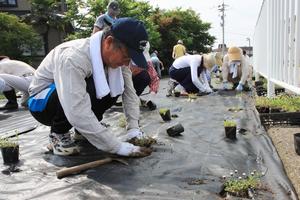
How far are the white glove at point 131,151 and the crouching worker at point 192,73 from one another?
4.17 metres

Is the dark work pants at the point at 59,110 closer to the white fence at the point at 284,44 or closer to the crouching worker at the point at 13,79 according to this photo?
the white fence at the point at 284,44

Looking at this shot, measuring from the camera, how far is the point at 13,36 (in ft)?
58.6

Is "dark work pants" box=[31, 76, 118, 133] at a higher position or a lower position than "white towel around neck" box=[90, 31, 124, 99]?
lower

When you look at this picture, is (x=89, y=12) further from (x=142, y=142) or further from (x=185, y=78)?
(x=142, y=142)

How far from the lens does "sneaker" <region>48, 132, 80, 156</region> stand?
9.43 ft

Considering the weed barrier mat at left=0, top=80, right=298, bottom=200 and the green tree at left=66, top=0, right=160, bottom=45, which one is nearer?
the weed barrier mat at left=0, top=80, right=298, bottom=200

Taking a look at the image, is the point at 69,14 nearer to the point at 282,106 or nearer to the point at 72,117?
the point at 282,106

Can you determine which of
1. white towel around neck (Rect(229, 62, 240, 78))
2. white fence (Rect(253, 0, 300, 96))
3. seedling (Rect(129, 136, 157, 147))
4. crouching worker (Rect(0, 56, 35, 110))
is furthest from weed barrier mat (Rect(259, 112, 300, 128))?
white towel around neck (Rect(229, 62, 240, 78))

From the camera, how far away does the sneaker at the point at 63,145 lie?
2.87m

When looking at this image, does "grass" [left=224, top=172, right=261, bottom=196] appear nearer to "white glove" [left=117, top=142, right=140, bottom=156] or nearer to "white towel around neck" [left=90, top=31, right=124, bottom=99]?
"white glove" [left=117, top=142, right=140, bottom=156]

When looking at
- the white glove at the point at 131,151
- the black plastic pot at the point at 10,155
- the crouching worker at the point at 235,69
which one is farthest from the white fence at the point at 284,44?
the black plastic pot at the point at 10,155

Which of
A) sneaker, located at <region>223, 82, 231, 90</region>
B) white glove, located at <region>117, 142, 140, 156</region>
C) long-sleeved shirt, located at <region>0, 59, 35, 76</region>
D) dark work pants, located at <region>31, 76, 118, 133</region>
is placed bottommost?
sneaker, located at <region>223, 82, 231, 90</region>

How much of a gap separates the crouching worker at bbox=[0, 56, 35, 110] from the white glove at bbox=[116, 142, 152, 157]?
11.9 feet

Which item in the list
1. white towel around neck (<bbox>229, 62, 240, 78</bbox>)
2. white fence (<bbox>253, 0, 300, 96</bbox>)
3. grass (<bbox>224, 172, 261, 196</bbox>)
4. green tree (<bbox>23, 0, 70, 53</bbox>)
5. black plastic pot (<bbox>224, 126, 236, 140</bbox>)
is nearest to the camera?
grass (<bbox>224, 172, 261, 196</bbox>)
